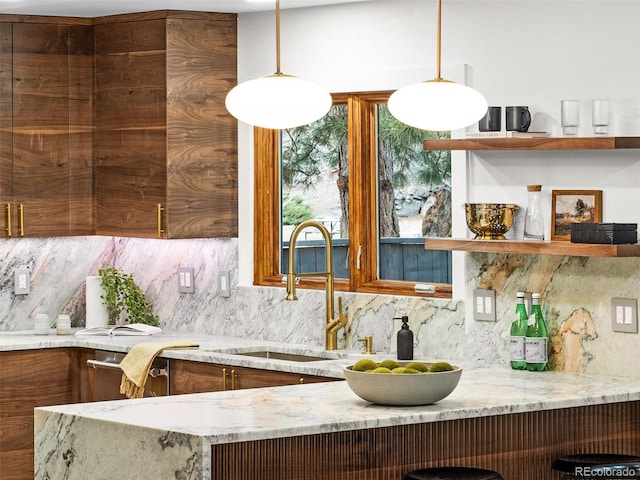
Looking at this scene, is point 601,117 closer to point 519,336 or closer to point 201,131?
point 519,336

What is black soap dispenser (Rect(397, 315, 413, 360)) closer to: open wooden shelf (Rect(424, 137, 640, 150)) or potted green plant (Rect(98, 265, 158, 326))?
open wooden shelf (Rect(424, 137, 640, 150))

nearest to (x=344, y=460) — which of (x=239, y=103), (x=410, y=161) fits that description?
(x=239, y=103)

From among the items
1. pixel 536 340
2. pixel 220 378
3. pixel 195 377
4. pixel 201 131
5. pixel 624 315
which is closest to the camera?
pixel 624 315

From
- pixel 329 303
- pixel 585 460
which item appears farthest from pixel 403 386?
pixel 329 303

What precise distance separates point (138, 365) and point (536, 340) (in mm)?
1795

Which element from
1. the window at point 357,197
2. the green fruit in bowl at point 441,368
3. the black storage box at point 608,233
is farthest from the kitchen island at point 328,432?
the window at point 357,197

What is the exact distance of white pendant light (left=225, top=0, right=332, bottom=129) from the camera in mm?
3832

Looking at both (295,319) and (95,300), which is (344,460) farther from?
(95,300)

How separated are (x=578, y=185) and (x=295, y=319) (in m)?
1.63

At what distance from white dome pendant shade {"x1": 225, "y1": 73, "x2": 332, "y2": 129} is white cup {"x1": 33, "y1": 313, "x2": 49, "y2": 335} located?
2752 millimetres

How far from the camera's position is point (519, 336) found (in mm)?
4887

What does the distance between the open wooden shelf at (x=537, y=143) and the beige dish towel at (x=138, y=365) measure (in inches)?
59.7

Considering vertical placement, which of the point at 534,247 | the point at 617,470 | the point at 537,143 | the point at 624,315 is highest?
the point at 537,143

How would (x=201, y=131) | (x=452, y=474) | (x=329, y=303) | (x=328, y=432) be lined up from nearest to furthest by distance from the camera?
(x=328, y=432) < (x=452, y=474) < (x=329, y=303) < (x=201, y=131)
